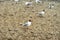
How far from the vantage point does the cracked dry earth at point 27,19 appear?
153 inches

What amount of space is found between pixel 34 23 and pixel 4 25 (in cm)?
75

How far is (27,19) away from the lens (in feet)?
15.4

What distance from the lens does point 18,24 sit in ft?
14.3

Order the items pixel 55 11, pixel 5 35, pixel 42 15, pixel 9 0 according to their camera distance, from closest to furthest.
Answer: pixel 5 35
pixel 42 15
pixel 55 11
pixel 9 0

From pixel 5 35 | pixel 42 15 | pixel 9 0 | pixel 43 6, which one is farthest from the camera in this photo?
pixel 9 0

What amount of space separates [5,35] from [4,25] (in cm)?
49

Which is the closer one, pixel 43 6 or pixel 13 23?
pixel 13 23

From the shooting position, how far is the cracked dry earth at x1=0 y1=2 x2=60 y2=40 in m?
3.88

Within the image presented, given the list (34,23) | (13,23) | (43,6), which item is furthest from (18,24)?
(43,6)

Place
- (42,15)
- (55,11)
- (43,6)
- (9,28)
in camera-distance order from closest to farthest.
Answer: (9,28) < (42,15) < (55,11) < (43,6)

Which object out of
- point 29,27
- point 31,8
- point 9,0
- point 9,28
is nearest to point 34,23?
point 29,27

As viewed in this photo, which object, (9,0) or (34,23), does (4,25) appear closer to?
(34,23)

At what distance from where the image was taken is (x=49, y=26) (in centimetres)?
437

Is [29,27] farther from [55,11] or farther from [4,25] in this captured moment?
[55,11]
